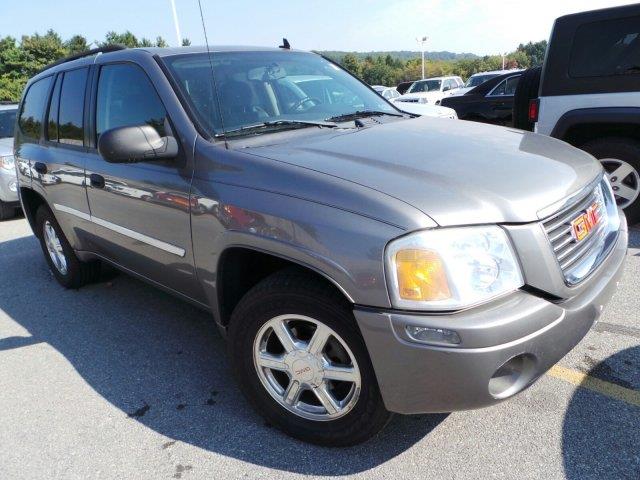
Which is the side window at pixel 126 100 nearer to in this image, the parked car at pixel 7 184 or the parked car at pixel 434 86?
the parked car at pixel 7 184

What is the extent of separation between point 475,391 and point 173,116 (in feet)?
6.27

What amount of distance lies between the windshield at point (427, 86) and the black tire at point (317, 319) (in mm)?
20627

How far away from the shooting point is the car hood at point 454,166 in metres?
1.91

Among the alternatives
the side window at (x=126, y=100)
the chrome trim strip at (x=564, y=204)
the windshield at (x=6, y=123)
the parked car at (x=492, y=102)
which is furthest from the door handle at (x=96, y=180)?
the parked car at (x=492, y=102)

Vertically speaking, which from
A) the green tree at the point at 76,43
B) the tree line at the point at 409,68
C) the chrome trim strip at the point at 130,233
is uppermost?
the green tree at the point at 76,43

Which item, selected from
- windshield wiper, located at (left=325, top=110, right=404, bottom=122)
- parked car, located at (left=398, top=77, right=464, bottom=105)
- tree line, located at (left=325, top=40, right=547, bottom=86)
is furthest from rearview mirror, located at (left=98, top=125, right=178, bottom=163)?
tree line, located at (left=325, top=40, right=547, bottom=86)

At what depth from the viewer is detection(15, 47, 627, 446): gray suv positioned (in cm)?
183

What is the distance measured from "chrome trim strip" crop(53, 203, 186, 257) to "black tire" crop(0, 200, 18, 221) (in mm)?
4456

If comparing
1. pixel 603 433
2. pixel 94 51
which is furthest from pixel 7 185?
pixel 603 433

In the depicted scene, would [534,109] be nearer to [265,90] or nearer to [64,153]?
[265,90]

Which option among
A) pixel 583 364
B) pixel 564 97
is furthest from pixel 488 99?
pixel 583 364

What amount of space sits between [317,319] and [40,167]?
3.06m

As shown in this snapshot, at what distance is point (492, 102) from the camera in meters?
10.7

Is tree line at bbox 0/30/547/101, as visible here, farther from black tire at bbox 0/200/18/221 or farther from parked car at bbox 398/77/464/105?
black tire at bbox 0/200/18/221
